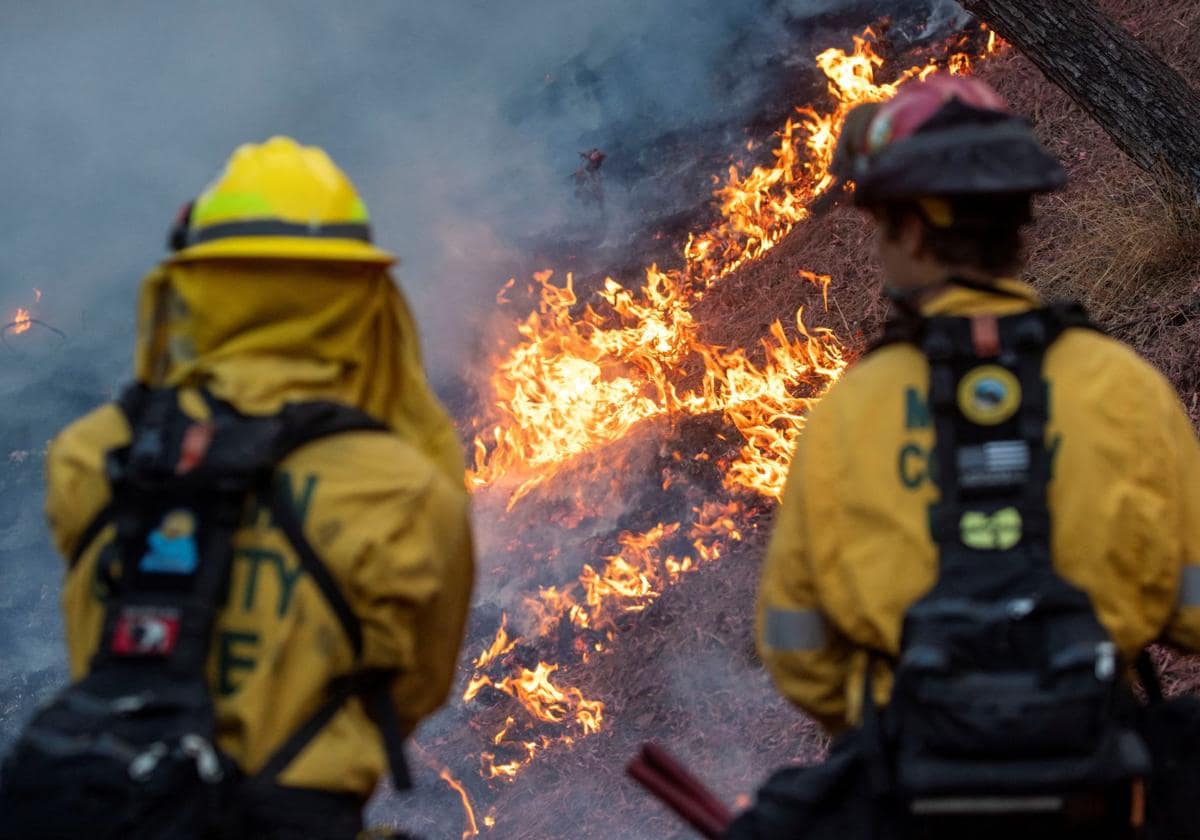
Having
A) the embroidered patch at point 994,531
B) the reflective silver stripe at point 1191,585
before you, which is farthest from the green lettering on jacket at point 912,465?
the reflective silver stripe at point 1191,585

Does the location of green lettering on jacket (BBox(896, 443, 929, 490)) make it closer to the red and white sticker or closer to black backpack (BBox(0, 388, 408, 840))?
black backpack (BBox(0, 388, 408, 840))

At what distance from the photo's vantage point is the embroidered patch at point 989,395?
2215 millimetres

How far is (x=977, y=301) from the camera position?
236cm

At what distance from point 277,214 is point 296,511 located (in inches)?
21.6

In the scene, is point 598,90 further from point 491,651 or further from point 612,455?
point 491,651

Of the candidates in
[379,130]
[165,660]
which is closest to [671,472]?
[379,130]

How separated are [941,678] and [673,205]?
7.00m

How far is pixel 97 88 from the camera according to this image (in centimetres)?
872

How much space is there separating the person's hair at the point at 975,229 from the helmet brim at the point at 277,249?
974mm

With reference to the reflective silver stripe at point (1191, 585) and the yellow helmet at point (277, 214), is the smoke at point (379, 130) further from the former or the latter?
the reflective silver stripe at point (1191, 585)

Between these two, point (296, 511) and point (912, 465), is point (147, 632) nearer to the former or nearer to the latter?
point (296, 511)

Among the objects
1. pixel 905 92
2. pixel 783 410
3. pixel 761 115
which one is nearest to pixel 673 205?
pixel 761 115

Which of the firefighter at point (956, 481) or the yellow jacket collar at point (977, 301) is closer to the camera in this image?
the firefighter at point (956, 481)

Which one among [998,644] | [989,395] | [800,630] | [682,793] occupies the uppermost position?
[989,395]
